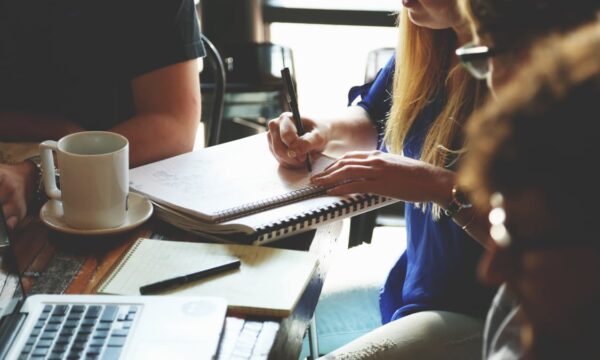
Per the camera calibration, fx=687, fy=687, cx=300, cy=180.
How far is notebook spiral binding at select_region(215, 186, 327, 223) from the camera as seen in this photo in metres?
1.03

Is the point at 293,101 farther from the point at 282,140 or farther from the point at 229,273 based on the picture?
the point at 229,273

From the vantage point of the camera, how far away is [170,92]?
4.61 feet

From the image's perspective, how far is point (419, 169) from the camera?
3.67 feet

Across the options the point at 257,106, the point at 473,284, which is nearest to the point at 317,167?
the point at 473,284

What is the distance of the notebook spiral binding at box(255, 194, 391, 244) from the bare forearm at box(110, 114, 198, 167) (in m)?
0.38

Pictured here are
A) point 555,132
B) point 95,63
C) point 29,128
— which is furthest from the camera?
point 95,63

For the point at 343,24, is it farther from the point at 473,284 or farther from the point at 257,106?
the point at 473,284

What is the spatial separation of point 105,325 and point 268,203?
36 centimetres

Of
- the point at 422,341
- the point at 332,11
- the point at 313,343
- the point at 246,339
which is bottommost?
the point at 313,343

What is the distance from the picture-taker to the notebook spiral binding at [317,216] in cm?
101

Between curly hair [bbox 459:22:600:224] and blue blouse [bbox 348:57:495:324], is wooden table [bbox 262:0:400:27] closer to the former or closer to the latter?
blue blouse [bbox 348:57:495:324]

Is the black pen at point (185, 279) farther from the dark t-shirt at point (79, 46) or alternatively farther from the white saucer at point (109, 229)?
the dark t-shirt at point (79, 46)

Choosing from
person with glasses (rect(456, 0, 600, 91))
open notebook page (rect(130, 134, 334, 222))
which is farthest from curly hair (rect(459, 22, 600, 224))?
open notebook page (rect(130, 134, 334, 222))

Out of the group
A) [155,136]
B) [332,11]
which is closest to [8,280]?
[155,136]
